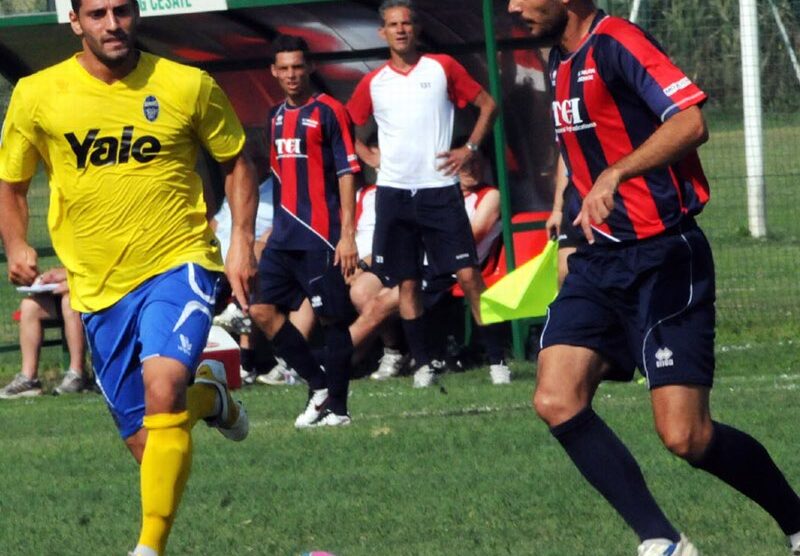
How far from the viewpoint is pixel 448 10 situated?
1303cm

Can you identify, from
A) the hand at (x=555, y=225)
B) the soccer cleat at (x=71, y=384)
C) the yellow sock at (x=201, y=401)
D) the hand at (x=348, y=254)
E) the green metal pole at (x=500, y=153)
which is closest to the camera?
the yellow sock at (x=201, y=401)

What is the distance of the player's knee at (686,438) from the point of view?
5.83 metres

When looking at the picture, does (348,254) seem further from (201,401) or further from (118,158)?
(118,158)

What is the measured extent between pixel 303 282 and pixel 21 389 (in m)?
2.71

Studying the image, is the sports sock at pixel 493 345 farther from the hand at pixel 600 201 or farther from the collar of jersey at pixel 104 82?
the hand at pixel 600 201

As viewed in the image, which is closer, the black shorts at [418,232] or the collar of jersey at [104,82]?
the collar of jersey at [104,82]

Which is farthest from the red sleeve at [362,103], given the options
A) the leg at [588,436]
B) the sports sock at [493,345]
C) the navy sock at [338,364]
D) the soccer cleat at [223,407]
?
the leg at [588,436]

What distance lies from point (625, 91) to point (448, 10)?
A: 7247 millimetres

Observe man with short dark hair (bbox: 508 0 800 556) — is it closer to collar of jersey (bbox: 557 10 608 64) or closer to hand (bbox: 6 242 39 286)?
collar of jersey (bbox: 557 10 608 64)

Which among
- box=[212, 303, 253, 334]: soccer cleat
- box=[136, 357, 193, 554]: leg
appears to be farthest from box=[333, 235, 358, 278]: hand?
box=[136, 357, 193, 554]: leg

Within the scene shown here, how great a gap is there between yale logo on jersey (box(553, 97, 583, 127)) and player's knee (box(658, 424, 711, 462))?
3.39 feet

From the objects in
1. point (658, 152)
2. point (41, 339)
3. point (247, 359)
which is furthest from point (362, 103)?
point (658, 152)

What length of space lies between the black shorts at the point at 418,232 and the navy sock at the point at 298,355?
144 cm

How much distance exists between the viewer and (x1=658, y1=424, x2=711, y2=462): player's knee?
583 centimetres
